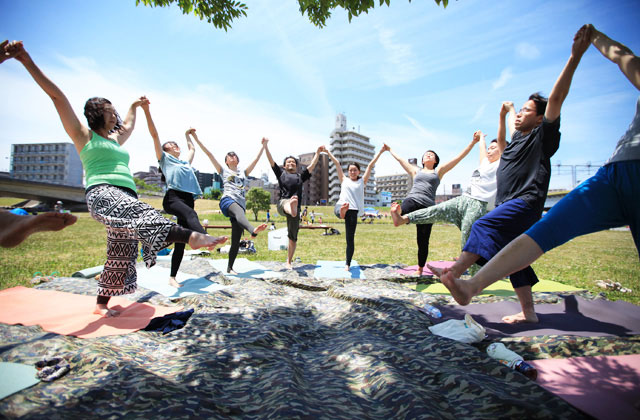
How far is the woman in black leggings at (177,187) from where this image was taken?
445 centimetres

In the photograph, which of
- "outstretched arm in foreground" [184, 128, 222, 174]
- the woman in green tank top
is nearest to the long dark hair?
the woman in green tank top

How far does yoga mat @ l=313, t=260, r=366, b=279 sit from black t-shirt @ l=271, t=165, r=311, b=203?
65.0 inches

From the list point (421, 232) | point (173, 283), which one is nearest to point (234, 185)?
point (173, 283)

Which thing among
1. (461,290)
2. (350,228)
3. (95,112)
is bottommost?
(461,290)

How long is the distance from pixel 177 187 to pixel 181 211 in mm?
449

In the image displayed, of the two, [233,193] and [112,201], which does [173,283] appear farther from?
[112,201]

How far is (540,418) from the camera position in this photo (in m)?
1.46

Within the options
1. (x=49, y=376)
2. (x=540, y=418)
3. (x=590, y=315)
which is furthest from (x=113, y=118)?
(x=590, y=315)

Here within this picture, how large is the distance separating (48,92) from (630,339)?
5995mm

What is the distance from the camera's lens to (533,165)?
2986mm

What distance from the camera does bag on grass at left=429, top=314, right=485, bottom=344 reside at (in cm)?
259

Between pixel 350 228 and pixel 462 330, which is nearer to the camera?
pixel 462 330

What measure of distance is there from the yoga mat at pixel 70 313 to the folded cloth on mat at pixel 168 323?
0.40 feet

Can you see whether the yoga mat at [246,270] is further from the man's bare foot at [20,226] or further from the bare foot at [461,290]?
the bare foot at [461,290]
